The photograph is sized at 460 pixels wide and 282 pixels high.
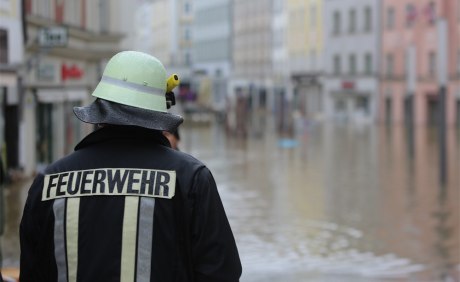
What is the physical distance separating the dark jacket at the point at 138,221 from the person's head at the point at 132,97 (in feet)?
0.34

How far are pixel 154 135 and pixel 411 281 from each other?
796cm

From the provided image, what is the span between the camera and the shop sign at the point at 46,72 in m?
24.0

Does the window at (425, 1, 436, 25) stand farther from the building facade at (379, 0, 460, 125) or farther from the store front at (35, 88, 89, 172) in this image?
the store front at (35, 88, 89, 172)

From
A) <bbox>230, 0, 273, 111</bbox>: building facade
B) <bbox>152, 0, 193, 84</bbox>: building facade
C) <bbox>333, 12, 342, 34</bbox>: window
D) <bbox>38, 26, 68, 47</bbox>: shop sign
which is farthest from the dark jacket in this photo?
<bbox>152, 0, 193, 84</bbox>: building facade

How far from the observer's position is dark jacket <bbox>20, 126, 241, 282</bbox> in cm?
316

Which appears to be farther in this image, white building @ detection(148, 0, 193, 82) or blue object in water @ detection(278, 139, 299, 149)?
white building @ detection(148, 0, 193, 82)

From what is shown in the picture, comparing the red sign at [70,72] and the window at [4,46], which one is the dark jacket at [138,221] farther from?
the red sign at [70,72]

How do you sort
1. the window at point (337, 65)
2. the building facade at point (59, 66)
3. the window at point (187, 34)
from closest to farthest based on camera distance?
the building facade at point (59, 66)
the window at point (337, 65)
the window at point (187, 34)

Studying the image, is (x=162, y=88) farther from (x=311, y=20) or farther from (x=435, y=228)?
(x=311, y=20)

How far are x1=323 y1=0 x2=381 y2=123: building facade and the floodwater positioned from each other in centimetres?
3101

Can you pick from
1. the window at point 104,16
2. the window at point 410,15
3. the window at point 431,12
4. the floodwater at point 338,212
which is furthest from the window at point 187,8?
the window at point 104,16

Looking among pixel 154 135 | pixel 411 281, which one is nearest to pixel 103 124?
pixel 154 135

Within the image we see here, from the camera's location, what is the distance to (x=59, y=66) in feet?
86.8

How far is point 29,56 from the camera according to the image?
23359mm
